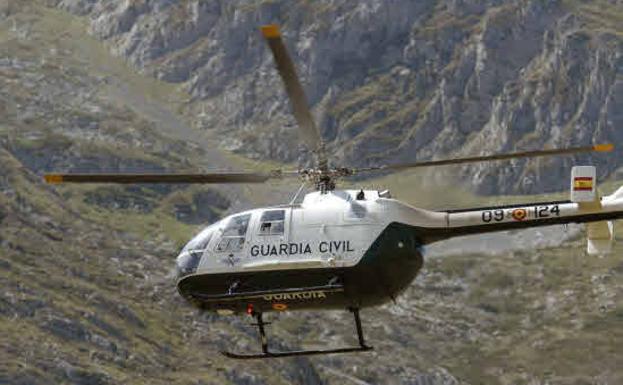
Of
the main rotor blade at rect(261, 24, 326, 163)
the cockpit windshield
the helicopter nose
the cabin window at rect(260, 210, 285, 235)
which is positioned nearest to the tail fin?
the main rotor blade at rect(261, 24, 326, 163)

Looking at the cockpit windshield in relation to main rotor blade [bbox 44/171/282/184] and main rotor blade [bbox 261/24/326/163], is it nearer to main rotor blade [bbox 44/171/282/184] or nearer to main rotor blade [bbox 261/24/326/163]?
main rotor blade [bbox 44/171/282/184]

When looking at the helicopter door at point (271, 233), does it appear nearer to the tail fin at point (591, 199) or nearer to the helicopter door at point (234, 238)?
the helicopter door at point (234, 238)

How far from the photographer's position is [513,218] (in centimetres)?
6706

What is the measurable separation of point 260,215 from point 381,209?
5.49 metres

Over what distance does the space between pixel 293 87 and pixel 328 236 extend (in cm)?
684

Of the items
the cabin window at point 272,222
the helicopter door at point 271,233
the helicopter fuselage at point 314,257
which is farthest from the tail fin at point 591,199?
the cabin window at point 272,222

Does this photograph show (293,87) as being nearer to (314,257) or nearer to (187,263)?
(314,257)

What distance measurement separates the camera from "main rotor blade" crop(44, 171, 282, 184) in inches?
2537

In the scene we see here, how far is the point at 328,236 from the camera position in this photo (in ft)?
217

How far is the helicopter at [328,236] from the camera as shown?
6556 cm

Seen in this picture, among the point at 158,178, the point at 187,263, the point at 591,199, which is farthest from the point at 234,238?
the point at 591,199

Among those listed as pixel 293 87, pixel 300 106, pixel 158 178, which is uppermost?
pixel 293 87

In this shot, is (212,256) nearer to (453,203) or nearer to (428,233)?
(428,233)

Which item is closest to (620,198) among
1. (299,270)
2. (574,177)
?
(574,177)
